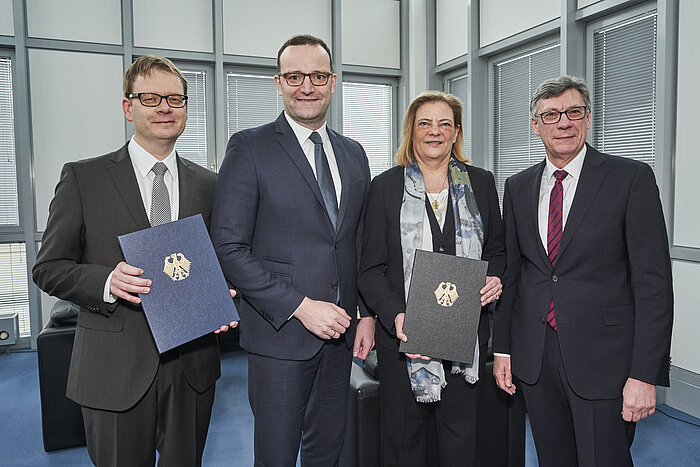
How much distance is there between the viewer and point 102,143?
5273mm

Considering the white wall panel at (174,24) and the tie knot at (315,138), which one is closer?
the tie knot at (315,138)

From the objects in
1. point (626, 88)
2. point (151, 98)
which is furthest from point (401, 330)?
point (626, 88)

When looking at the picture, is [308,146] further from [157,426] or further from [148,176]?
[157,426]

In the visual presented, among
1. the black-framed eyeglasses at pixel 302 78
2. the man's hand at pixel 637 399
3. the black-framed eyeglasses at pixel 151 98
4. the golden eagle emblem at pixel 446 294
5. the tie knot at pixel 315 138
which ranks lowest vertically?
the man's hand at pixel 637 399

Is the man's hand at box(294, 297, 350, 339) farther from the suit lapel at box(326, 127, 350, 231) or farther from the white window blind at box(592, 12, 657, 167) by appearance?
the white window blind at box(592, 12, 657, 167)

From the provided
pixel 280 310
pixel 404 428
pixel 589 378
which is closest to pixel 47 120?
pixel 280 310

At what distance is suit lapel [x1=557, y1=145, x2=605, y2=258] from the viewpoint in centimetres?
166

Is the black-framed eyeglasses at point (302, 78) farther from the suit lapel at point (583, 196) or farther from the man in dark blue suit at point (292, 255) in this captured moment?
the suit lapel at point (583, 196)

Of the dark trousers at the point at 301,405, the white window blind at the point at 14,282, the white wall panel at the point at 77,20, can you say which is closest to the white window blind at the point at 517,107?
the dark trousers at the point at 301,405

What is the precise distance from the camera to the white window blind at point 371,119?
20.7 ft

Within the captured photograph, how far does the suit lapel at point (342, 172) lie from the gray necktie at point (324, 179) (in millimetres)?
19

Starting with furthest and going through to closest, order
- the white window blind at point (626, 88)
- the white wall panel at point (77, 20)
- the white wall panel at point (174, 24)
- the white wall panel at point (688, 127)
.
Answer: the white wall panel at point (174, 24) → the white wall panel at point (77, 20) → the white window blind at point (626, 88) → the white wall panel at point (688, 127)

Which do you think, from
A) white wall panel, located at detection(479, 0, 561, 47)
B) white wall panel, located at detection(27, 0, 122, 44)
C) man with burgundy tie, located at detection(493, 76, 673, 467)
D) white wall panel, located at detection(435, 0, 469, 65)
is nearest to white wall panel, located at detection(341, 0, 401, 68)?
white wall panel, located at detection(435, 0, 469, 65)

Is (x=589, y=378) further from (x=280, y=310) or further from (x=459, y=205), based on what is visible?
(x=280, y=310)
